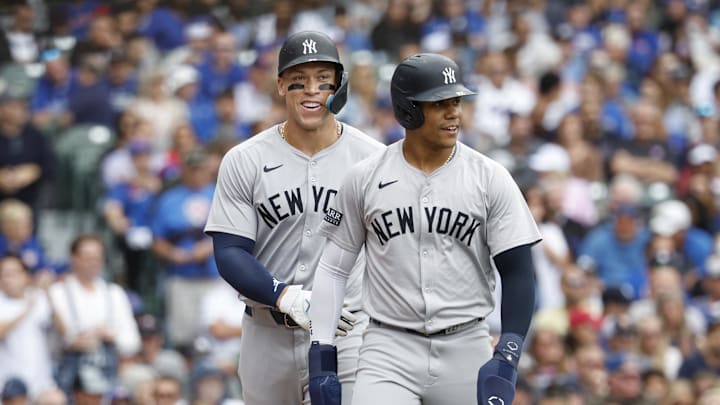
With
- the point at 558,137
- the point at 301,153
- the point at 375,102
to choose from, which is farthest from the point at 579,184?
the point at 301,153

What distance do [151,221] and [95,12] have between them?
153 inches

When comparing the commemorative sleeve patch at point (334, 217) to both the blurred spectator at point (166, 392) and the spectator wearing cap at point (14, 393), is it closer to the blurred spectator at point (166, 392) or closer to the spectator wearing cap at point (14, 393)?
the blurred spectator at point (166, 392)

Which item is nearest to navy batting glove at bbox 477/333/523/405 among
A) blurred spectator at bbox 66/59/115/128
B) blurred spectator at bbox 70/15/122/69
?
blurred spectator at bbox 66/59/115/128

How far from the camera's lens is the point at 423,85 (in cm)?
603

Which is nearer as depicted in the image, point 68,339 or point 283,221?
point 283,221

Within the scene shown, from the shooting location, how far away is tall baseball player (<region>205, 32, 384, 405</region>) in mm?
6637

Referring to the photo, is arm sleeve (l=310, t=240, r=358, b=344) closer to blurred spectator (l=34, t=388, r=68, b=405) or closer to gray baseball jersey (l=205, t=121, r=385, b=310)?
gray baseball jersey (l=205, t=121, r=385, b=310)

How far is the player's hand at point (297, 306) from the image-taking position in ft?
21.0

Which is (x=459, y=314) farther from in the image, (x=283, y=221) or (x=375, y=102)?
(x=375, y=102)

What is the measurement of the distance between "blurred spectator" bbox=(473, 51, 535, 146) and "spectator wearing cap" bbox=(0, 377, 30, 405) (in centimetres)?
564

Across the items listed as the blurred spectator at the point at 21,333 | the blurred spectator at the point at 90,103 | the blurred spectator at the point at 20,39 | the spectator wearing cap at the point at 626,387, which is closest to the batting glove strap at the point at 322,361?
the blurred spectator at the point at 21,333

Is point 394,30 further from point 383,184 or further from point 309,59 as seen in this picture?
point 383,184

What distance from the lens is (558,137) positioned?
45.0 feet

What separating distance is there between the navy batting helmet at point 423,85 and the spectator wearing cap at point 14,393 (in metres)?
4.11
